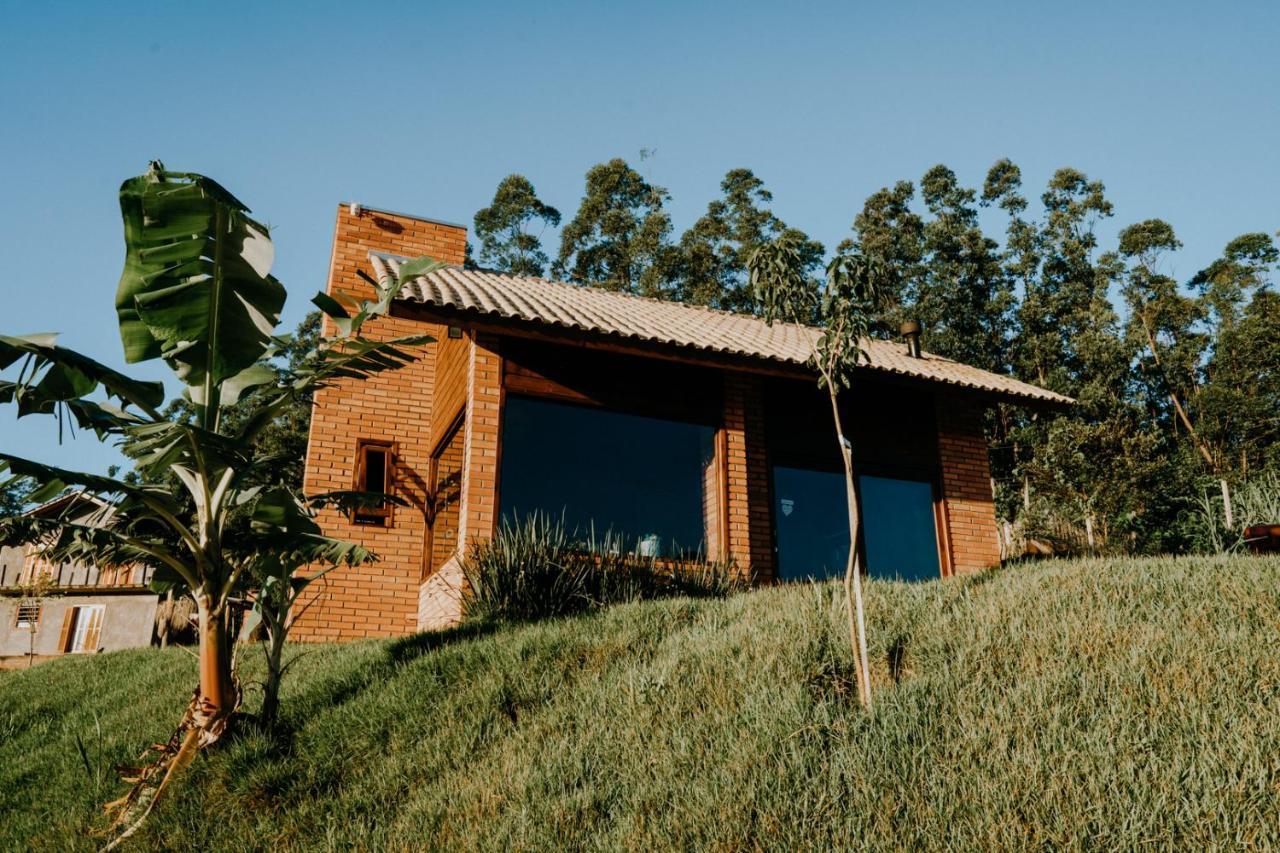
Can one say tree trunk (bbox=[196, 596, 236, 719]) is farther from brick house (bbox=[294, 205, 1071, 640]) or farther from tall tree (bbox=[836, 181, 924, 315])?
tall tree (bbox=[836, 181, 924, 315])

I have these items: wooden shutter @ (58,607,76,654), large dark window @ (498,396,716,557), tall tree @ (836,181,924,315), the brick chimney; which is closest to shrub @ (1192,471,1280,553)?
large dark window @ (498,396,716,557)

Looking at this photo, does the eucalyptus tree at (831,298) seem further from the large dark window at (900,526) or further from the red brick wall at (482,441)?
the large dark window at (900,526)

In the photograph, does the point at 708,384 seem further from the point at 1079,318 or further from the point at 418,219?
the point at 1079,318

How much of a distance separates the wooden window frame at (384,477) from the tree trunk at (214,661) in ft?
17.3

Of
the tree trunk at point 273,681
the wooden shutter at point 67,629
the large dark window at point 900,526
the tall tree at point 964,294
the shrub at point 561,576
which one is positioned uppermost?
the tall tree at point 964,294

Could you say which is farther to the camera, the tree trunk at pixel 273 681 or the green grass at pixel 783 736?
the tree trunk at pixel 273 681

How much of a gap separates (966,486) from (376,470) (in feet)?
26.5

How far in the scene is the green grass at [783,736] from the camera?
3695mm

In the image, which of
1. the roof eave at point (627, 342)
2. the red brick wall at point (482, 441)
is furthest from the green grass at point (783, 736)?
the roof eave at point (627, 342)

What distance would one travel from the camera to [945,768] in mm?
3951

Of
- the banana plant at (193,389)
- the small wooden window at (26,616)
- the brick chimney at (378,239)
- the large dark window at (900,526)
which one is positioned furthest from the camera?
the small wooden window at (26,616)

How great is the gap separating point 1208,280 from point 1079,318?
681 cm

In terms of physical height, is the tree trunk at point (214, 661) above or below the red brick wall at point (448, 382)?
below

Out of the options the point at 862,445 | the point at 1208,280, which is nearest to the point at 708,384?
the point at 862,445
